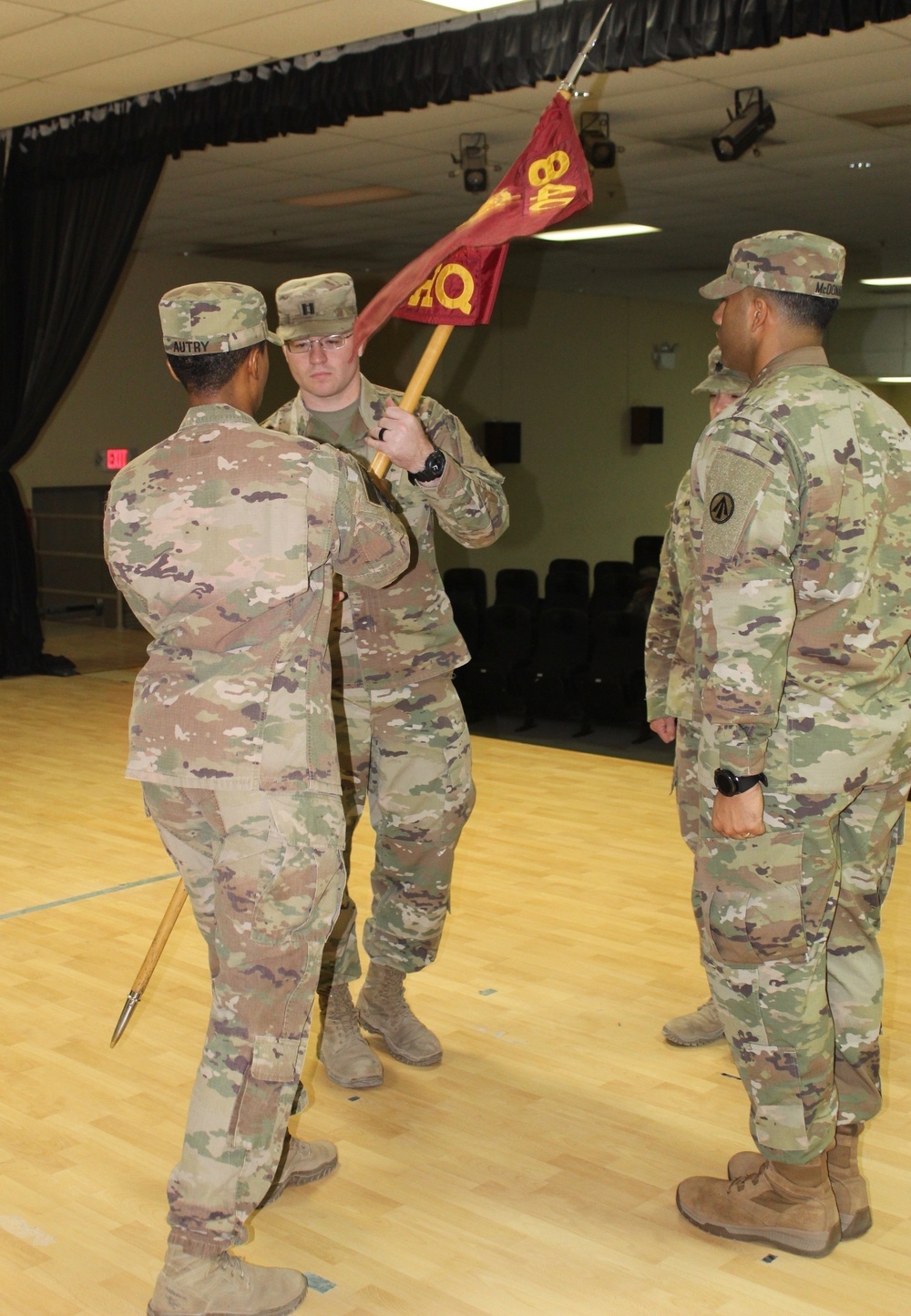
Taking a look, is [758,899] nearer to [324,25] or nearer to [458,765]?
[458,765]

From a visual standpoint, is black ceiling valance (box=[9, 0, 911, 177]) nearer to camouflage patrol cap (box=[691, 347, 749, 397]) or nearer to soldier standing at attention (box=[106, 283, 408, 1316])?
camouflage patrol cap (box=[691, 347, 749, 397])

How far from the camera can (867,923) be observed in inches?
90.7

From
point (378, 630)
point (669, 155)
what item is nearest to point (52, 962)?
point (378, 630)

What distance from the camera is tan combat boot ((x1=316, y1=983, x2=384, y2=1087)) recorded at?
116 inches

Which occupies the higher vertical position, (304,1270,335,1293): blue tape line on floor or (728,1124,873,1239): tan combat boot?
(728,1124,873,1239): tan combat boot

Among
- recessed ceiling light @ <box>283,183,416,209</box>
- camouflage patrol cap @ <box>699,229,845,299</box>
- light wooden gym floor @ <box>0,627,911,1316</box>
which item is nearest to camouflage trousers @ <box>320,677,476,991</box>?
light wooden gym floor @ <box>0,627,911,1316</box>

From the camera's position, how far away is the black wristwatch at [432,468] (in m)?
2.54

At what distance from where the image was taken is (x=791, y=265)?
217 centimetres

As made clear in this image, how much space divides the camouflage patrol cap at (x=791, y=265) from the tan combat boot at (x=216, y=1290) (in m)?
1.73

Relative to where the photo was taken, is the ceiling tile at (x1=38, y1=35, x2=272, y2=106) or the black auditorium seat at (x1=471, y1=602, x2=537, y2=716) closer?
the ceiling tile at (x1=38, y1=35, x2=272, y2=106)

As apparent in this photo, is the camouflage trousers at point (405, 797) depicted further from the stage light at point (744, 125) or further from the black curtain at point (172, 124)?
the stage light at point (744, 125)

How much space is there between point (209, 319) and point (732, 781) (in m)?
1.07

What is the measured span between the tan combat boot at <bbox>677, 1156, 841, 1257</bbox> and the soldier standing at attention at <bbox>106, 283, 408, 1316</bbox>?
776 mm

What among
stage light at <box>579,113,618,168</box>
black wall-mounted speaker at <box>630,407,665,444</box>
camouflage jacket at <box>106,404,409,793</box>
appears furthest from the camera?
black wall-mounted speaker at <box>630,407,665,444</box>
